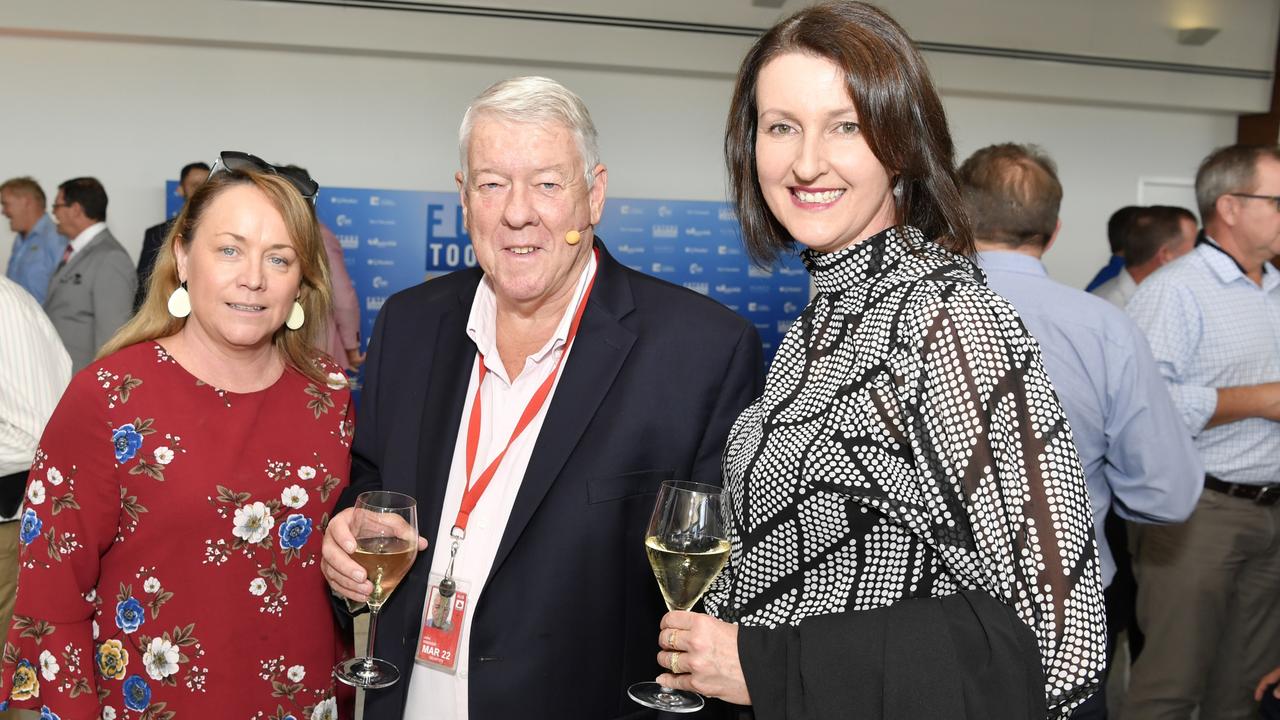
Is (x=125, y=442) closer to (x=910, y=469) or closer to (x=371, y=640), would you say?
(x=371, y=640)

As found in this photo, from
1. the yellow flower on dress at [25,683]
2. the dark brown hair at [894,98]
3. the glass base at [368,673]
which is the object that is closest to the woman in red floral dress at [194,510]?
the yellow flower on dress at [25,683]

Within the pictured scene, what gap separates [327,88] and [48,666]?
22.7 ft

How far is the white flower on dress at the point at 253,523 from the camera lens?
2020 millimetres

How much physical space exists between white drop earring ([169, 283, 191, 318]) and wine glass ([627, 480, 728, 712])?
122 centimetres

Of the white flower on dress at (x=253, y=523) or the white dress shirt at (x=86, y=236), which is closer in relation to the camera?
the white flower on dress at (x=253, y=523)

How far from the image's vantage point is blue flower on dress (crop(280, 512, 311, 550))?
2.06m

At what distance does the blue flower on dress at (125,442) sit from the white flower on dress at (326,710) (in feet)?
2.07

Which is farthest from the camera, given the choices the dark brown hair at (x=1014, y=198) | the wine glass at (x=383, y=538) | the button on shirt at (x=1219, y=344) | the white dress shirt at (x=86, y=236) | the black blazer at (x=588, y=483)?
the white dress shirt at (x=86, y=236)

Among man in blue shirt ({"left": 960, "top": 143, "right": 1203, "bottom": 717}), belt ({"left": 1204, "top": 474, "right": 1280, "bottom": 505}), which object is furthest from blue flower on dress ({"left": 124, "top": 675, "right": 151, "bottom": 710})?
belt ({"left": 1204, "top": 474, "right": 1280, "bottom": 505})

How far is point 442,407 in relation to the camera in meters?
1.99

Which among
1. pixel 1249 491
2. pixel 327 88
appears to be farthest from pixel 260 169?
pixel 327 88

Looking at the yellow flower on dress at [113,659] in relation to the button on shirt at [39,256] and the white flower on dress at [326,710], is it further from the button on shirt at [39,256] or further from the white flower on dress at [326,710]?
the button on shirt at [39,256]

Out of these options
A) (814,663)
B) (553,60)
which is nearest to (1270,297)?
(814,663)

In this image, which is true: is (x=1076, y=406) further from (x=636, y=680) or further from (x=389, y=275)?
(x=389, y=275)
